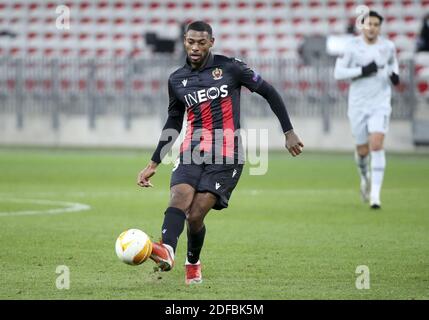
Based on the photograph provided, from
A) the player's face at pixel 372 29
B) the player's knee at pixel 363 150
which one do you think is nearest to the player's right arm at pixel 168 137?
the player's face at pixel 372 29

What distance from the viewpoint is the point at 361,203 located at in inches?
611

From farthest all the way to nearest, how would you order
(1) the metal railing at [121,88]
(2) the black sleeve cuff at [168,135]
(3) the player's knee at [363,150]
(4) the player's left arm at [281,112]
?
1. (1) the metal railing at [121,88]
2. (3) the player's knee at [363,150]
3. (2) the black sleeve cuff at [168,135]
4. (4) the player's left arm at [281,112]

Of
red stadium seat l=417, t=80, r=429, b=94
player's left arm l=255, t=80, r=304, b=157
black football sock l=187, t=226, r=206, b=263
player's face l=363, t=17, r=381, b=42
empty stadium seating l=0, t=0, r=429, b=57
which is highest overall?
empty stadium seating l=0, t=0, r=429, b=57

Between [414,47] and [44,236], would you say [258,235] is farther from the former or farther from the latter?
[414,47]

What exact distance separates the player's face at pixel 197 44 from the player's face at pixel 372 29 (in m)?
6.34

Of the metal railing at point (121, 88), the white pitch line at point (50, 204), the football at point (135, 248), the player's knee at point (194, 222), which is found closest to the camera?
the football at point (135, 248)

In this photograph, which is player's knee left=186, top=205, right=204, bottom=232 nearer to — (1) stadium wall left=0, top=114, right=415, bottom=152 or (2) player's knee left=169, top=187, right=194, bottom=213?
(2) player's knee left=169, top=187, right=194, bottom=213

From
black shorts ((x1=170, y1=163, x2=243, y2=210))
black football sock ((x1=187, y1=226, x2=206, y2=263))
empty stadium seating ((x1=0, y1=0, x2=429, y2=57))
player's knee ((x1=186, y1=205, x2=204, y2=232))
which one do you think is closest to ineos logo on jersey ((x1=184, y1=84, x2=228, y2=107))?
black shorts ((x1=170, y1=163, x2=243, y2=210))

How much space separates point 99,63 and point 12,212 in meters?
15.7

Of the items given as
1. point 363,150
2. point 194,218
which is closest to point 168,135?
point 194,218

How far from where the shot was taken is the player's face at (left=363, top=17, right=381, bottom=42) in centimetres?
1452

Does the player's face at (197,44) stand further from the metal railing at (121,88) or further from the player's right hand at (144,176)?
the metal railing at (121,88)

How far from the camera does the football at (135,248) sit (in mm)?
7723

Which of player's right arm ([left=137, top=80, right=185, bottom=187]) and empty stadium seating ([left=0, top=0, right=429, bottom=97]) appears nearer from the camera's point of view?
player's right arm ([left=137, top=80, right=185, bottom=187])
